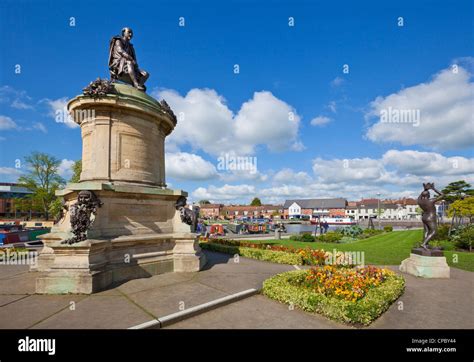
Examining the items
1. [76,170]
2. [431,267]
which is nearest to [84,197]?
[431,267]

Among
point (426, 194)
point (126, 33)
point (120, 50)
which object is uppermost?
point (126, 33)

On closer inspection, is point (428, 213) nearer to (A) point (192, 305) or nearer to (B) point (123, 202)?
(A) point (192, 305)

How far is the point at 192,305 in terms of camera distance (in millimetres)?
5668

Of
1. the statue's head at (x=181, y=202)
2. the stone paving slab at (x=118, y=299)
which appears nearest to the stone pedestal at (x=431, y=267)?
the stone paving slab at (x=118, y=299)

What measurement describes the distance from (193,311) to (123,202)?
4718 millimetres

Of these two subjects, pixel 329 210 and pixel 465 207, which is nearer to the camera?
pixel 465 207

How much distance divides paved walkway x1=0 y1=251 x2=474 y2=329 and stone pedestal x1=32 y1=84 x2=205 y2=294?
32.5 inches

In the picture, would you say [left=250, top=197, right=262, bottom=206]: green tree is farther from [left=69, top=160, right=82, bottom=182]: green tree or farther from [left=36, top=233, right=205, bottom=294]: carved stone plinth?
[left=36, top=233, right=205, bottom=294]: carved stone plinth

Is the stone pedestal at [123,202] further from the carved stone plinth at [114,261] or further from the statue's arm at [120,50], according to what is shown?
the statue's arm at [120,50]

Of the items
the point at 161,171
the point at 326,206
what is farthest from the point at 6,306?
the point at 326,206

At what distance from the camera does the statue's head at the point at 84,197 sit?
23.2ft

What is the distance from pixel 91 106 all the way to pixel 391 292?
10987 millimetres

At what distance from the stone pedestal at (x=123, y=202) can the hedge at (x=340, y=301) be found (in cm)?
373
